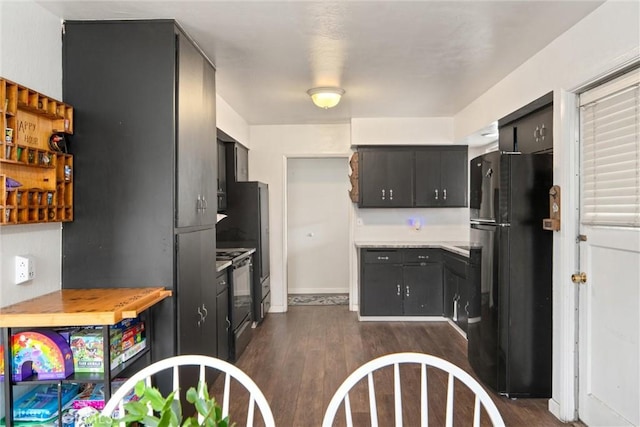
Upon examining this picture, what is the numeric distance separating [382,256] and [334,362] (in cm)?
162

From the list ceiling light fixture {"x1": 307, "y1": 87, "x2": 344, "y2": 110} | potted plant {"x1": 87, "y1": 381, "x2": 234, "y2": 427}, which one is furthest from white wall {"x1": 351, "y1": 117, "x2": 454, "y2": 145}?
potted plant {"x1": 87, "y1": 381, "x2": 234, "y2": 427}

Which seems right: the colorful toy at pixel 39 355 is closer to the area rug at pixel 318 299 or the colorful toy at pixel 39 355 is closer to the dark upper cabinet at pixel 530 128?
the dark upper cabinet at pixel 530 128

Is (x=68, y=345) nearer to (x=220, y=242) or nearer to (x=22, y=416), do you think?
(x=22, y=416)

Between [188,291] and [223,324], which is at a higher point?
[188,291]

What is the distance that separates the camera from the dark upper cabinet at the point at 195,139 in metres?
2.29

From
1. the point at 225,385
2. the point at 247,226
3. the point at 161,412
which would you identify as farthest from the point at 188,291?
the point at 247,226

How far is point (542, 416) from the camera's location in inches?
103

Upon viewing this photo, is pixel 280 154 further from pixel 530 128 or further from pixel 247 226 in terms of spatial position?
pixel 530 128

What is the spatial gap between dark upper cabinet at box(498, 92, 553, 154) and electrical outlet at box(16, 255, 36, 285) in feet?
10.3

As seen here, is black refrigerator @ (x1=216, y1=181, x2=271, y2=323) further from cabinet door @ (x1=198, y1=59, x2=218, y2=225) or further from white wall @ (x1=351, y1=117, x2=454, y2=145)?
cabinet door @ (x1=198, y1=59, x2=218, y2=225)

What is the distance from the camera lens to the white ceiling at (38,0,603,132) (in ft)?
7.03

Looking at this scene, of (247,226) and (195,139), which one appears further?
(247,226)

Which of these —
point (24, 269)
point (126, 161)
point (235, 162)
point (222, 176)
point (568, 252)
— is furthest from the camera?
point (235, 162)

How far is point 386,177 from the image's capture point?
5.04 m
